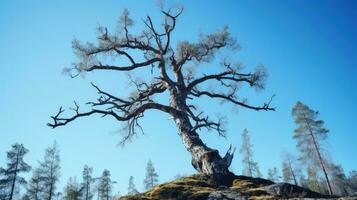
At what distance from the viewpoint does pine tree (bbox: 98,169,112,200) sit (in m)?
44.3

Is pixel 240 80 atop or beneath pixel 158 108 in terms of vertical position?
atop

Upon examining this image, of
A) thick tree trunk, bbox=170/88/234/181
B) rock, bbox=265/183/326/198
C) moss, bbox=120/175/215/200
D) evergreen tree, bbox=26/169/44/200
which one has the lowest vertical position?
rock, bbox=265/183/326/198

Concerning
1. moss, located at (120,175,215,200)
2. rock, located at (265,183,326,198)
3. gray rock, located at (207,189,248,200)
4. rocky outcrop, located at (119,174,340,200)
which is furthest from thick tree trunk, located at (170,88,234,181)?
rock, located at (265,183,326,198)

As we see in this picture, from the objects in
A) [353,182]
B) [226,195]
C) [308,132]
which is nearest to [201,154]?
[226,195]

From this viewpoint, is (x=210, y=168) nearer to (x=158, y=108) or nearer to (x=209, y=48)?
(x=158, y=108)


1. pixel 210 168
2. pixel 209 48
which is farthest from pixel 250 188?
pixel 209 48

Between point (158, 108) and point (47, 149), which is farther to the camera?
point (47, 149)

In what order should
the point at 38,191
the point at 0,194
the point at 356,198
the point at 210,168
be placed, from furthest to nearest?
the point at 38,191
the point at 0,194
the point at 210,168
the point at 356,198

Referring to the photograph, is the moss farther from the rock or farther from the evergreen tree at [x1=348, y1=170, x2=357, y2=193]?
the evergreen tree at [x1=348, y1=170, x2=357, y2=193]

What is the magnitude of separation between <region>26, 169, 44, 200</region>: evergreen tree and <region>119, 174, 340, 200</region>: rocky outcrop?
34.3 m

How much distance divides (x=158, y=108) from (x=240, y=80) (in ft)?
16.3

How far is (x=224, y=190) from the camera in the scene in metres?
6.79

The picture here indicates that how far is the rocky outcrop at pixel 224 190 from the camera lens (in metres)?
6.12

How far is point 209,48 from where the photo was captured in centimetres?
1445
